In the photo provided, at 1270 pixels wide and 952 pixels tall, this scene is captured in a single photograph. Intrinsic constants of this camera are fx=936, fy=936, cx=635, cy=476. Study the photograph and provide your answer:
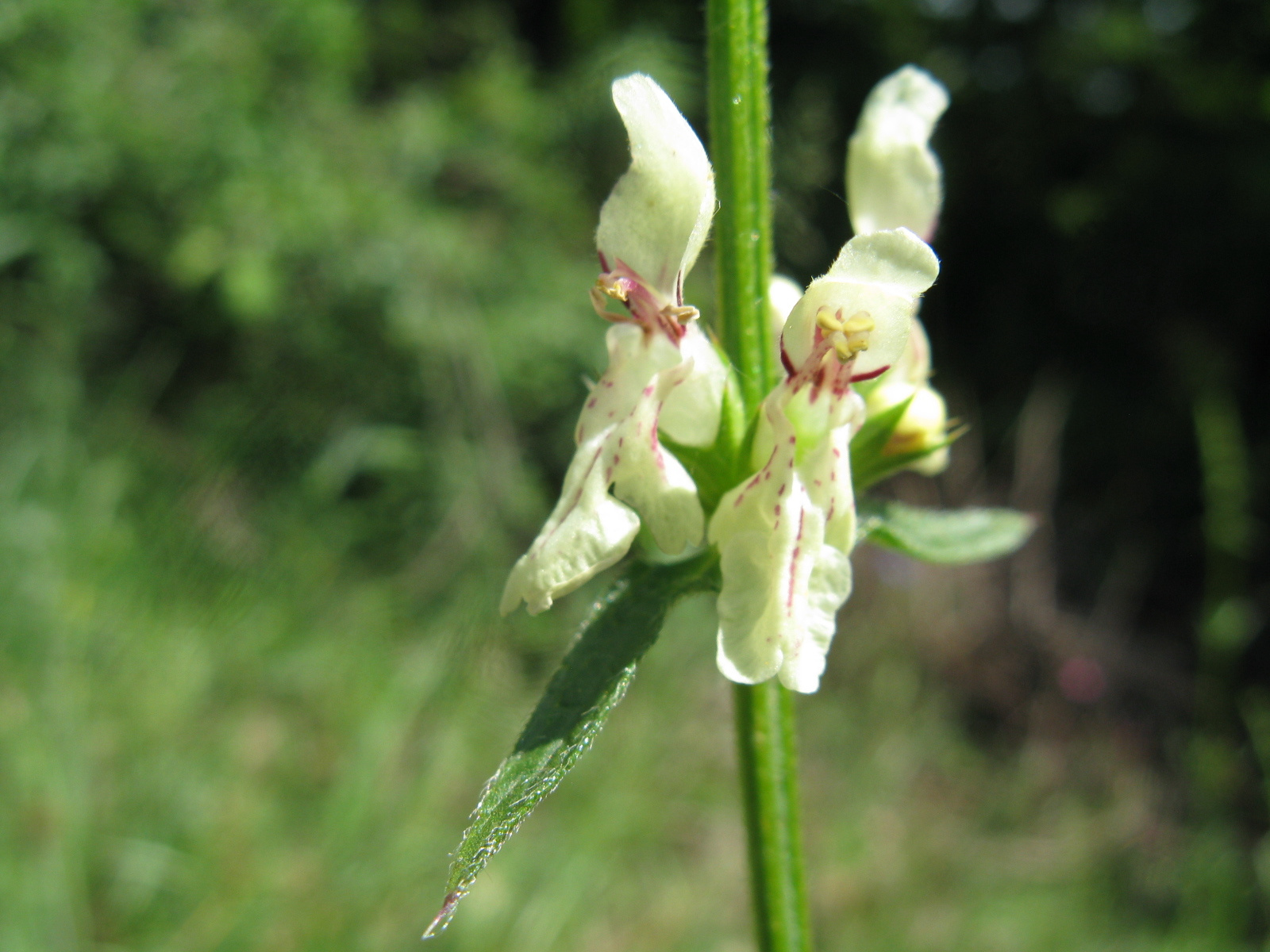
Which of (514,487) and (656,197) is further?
(514,487)

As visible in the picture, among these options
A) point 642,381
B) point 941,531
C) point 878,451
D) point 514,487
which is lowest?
point 514,487

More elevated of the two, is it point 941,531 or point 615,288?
point 615,288

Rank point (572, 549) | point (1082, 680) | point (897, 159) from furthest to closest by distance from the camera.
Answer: point (1082, 680) → point (897, 159) → point (572, 549)

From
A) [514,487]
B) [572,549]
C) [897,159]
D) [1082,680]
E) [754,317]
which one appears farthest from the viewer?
[1082,680]

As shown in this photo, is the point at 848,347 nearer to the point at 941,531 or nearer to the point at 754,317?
the point at 754,317

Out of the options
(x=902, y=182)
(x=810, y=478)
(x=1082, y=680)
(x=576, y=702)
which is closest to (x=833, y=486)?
(x=810, y=478)

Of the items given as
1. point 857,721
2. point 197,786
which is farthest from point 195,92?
point 857,721

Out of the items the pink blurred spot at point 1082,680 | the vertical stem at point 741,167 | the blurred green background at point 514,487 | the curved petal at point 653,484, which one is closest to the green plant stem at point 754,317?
the vertical stem at point 741,167
